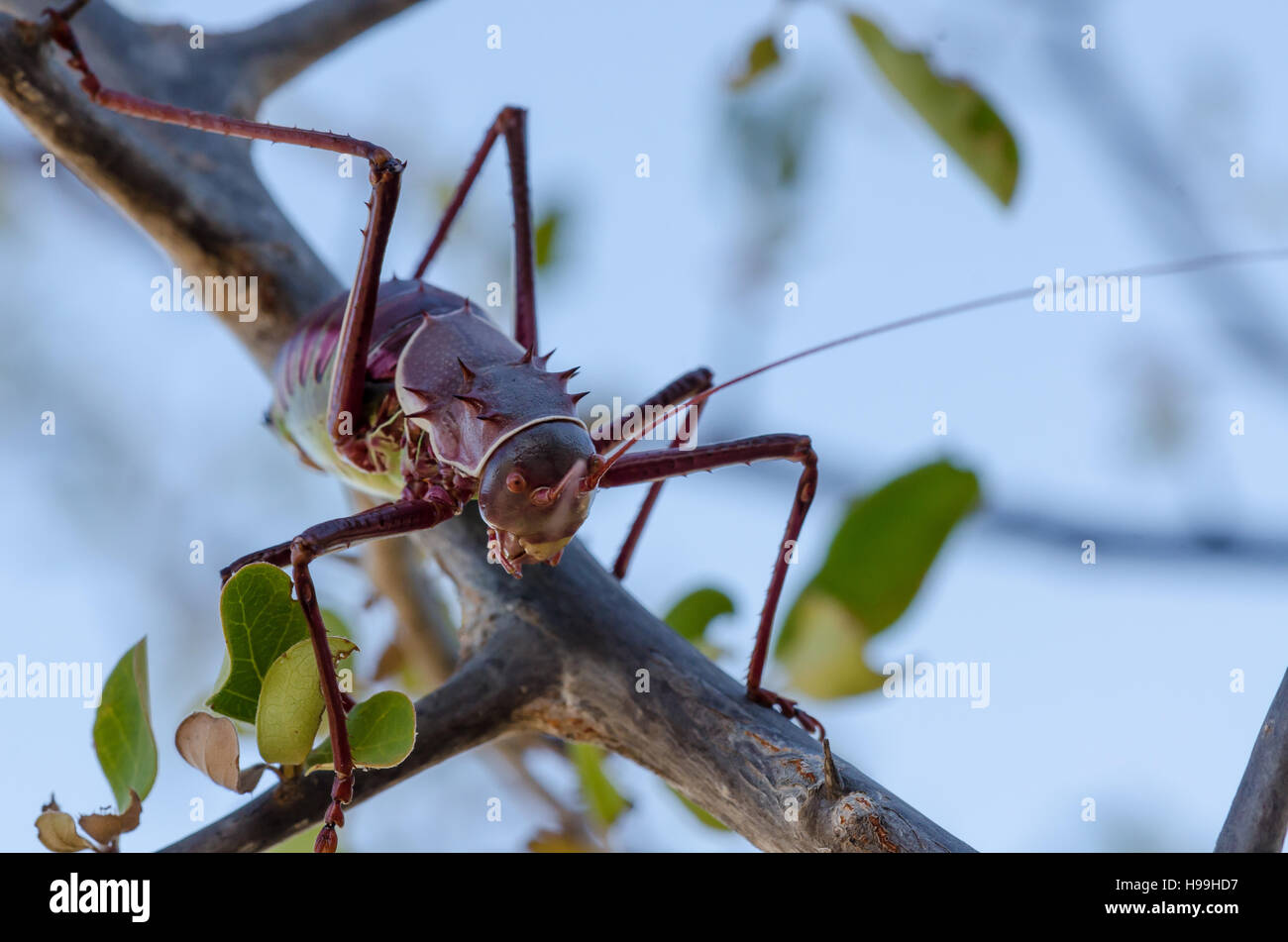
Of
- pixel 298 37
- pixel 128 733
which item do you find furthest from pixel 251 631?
pixel 298 37

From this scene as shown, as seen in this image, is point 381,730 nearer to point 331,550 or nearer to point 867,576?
point 331,550

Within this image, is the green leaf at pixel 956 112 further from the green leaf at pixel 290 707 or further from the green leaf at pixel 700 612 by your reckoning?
the green leaf at pixel 290 707

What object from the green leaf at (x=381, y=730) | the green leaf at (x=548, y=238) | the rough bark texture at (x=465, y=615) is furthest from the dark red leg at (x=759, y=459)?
the green leaf at (x=548, y=238)

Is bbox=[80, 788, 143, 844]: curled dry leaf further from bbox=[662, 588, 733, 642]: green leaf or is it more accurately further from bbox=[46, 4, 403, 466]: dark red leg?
bbox=[662, 588, 733, 642]: green leaf

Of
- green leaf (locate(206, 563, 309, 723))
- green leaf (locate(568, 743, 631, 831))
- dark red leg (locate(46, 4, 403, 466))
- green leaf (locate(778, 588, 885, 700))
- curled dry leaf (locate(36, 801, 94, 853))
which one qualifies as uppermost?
dark red leg (locate(46, 4, 403, 466))

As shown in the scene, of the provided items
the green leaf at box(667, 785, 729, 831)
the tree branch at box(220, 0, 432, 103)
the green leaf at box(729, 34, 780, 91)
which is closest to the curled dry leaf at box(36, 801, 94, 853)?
the green leaf at box(667, 785, 729, 831)

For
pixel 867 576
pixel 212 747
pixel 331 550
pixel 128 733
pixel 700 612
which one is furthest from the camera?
pixel 700 612
